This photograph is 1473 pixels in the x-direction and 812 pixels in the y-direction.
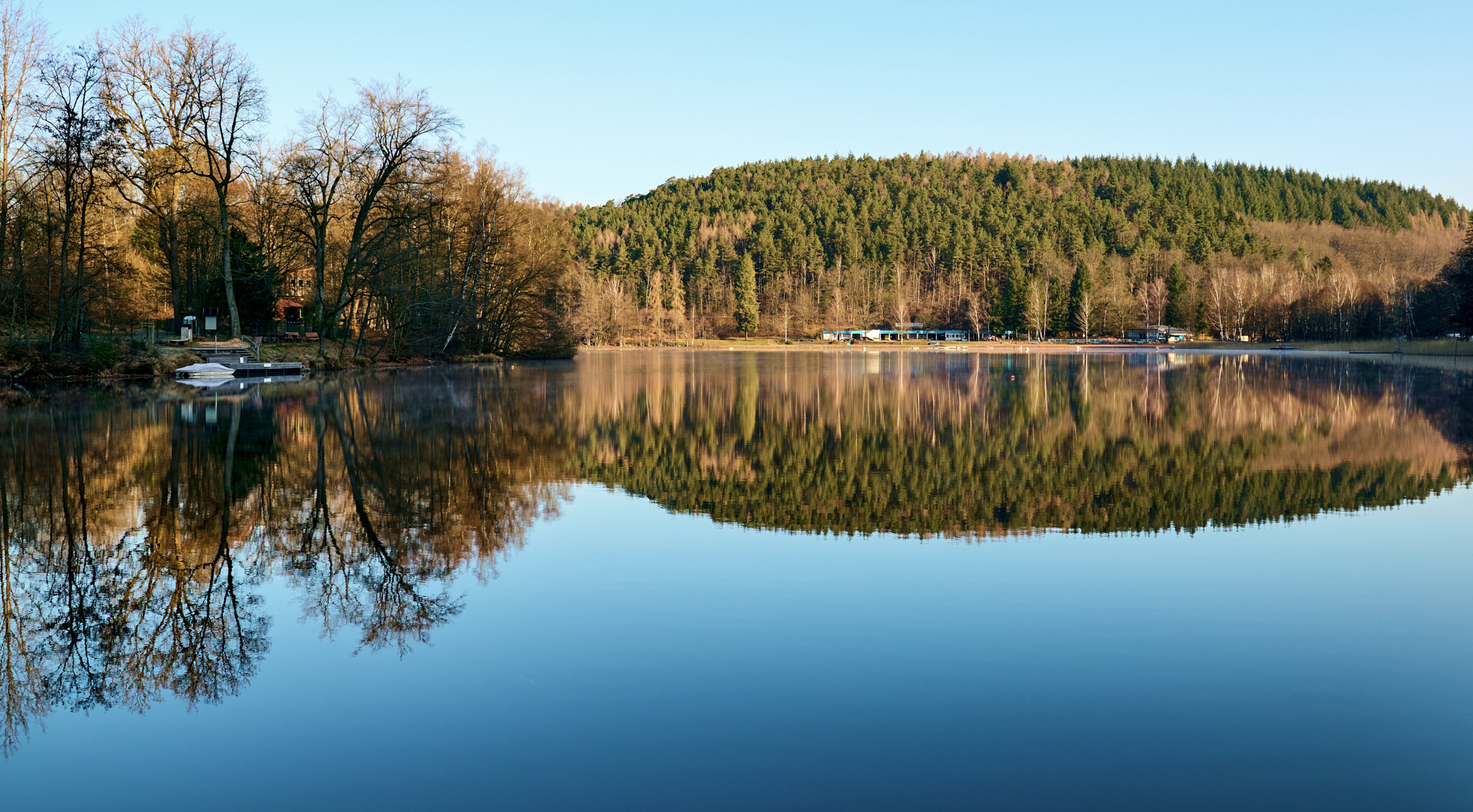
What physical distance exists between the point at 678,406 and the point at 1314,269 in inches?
5701

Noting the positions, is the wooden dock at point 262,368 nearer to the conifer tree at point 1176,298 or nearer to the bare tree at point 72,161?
the bare tree at point 72,161

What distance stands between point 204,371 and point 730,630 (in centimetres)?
3670

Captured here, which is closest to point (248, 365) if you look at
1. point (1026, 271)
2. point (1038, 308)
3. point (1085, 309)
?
point (1085, 309)

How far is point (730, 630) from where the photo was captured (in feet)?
22.3

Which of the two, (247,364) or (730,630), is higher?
(247,364)

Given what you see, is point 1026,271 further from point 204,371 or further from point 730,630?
point 730,630

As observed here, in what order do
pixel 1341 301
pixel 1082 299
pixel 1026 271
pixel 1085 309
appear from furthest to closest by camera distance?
1. pixel 1026 271
2. pixel 1082 299
3. pixel 1085 309
4. pixel 1341 301

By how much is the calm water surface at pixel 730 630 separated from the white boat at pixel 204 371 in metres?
23.4

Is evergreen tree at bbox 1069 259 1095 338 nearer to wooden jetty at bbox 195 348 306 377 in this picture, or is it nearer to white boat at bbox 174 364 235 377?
wooden jetty at bbox 195 348 306 377

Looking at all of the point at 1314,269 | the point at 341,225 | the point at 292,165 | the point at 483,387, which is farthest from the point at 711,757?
the point at 1314,269

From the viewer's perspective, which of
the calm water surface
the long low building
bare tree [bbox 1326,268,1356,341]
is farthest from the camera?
the long low building

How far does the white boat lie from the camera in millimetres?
37469

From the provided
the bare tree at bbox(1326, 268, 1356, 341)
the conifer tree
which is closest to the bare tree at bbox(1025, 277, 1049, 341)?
the conifer tree

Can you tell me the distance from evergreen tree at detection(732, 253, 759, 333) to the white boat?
12977 centimetres
